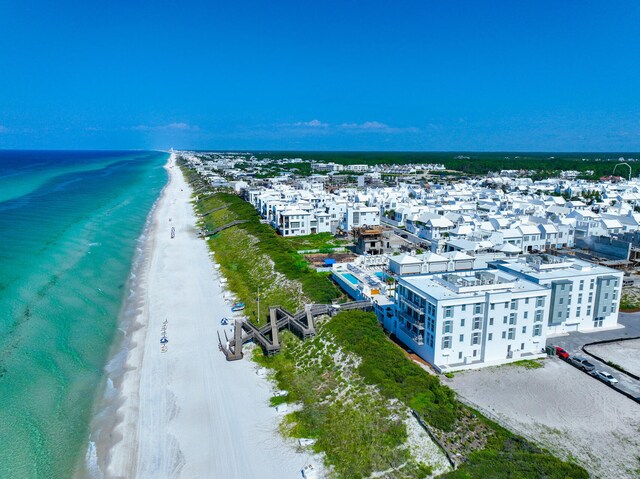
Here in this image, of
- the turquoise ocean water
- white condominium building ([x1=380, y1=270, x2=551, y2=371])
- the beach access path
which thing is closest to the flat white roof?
white condominium building ([x1=380, y1=270, x2=551, y2=371])

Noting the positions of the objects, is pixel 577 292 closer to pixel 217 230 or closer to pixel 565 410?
pixel 565 410

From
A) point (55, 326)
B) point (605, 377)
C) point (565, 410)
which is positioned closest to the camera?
point (565, 410)

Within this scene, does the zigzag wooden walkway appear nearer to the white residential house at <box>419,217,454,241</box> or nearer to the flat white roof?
the white residential house at <box>419,217,454,241</box>

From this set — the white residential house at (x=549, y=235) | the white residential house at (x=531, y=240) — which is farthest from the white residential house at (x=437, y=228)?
the white residential house at (x=549, y=235)

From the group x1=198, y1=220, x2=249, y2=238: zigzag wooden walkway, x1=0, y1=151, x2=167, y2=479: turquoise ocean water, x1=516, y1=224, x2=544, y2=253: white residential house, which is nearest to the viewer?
x1=0, y1=151, x2=167, y2=479: turquoise ocean water

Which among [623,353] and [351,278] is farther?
[351,278]

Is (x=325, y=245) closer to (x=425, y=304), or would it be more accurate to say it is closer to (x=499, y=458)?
(x=425, y=304)

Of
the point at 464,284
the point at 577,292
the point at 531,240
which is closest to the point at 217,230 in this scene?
the point at 531,240
